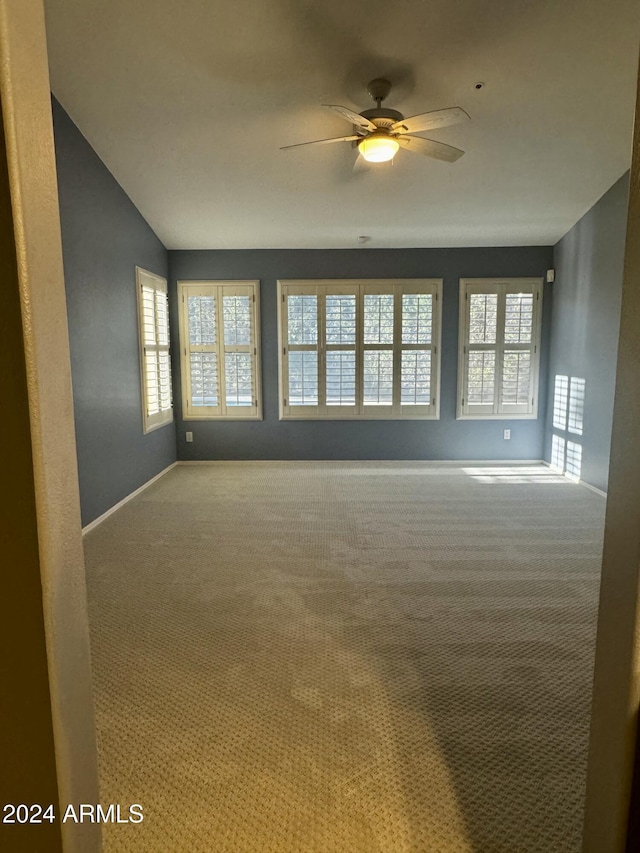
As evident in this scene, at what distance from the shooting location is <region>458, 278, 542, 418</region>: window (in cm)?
530

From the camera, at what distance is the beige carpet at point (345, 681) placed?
1263 mm

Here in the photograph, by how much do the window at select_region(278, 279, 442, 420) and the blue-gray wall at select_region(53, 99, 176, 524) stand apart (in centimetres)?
171

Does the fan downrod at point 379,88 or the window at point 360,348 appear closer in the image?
the fan downrod at point 379,88

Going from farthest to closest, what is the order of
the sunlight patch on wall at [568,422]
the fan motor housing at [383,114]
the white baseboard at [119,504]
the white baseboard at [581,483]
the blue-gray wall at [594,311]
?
the sunlight patch on wall at [568,422], the white baseboard at [581,483], the blue-gray wall at [594,311], the white baseboard at [119,504], the fan motor housing at [383,114]

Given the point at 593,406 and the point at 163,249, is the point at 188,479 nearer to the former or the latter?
the point at 163,249

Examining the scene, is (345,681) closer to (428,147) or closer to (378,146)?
(378,146)

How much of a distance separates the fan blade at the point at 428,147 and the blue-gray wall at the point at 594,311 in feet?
6.46

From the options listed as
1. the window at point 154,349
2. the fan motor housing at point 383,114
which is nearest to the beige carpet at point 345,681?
the window at point 154,349

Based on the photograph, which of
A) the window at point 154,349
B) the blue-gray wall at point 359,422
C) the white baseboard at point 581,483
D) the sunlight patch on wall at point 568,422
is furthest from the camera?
the blue-gray wall at point 359,422

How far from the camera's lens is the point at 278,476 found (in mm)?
5043

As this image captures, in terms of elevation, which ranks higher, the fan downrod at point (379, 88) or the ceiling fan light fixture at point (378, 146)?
the fan downrod at point (379, 88)

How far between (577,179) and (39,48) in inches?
178

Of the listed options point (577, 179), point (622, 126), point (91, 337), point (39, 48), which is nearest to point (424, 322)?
point (577, 179)

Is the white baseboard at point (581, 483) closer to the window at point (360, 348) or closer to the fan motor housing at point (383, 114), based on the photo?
the window at point (360, 348)
